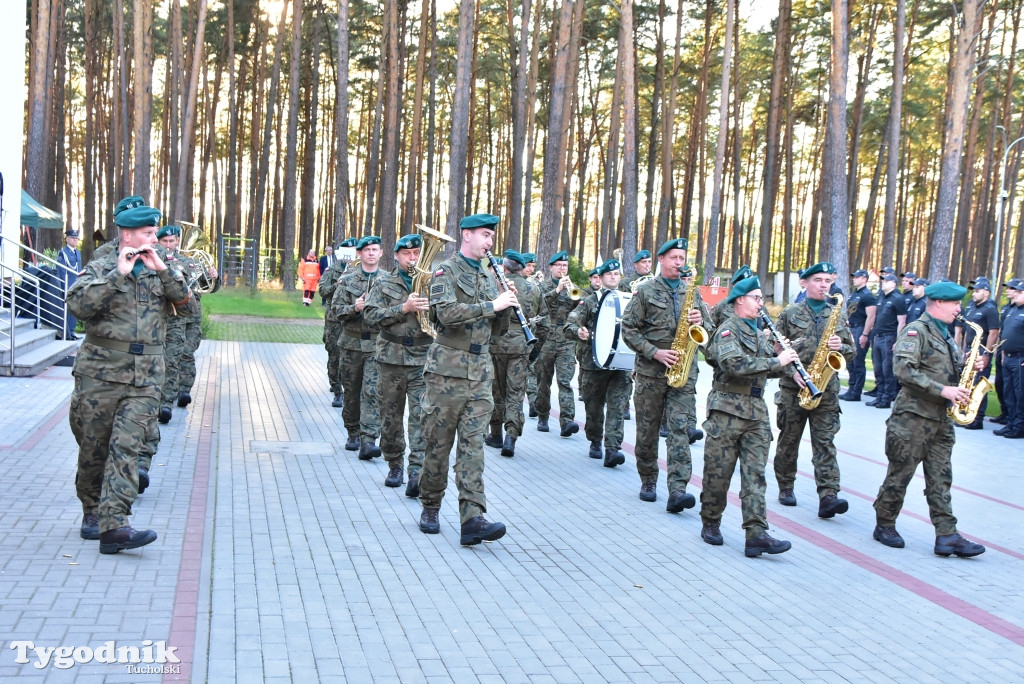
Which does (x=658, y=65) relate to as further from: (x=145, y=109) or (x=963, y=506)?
(x=963, y=506)

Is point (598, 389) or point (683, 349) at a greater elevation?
point (683, 349)

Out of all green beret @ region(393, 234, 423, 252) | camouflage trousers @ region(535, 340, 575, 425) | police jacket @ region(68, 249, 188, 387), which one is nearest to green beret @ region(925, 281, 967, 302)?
green beret @ region(393, 234, 423, 252)

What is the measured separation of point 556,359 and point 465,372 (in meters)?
5.62

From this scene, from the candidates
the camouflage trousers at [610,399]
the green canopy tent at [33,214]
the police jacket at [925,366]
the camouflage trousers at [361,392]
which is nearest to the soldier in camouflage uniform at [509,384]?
the camouflage trousers at [610,399]

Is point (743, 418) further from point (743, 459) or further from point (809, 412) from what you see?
point (809, 412)

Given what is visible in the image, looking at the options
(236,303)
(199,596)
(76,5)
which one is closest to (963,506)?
(199,596)

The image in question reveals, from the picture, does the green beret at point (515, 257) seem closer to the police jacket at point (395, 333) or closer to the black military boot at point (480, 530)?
the police jacket at point (395, 333)

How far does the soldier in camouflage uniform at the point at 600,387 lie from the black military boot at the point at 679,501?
5.80ft

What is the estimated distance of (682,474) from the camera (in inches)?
330

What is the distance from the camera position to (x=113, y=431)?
611 centimetres

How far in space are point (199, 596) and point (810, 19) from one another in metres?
37.0

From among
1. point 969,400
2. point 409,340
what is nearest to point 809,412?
point 969,400

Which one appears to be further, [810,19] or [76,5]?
[76,5]

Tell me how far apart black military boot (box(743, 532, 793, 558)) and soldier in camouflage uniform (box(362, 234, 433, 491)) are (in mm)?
2852
